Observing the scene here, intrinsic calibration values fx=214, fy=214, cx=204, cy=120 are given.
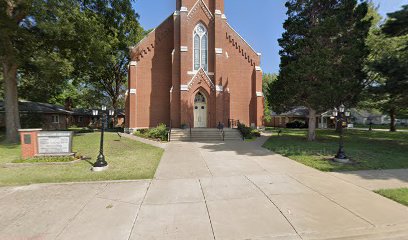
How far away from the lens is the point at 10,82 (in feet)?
51.1

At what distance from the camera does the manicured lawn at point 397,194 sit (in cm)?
510

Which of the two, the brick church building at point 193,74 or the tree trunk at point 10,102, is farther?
the brick church building at point 193,74

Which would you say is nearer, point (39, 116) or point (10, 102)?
point (10, 102)

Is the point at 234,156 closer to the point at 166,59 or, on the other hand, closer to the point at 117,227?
the point at 117,227

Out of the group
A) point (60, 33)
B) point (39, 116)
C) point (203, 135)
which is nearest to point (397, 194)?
point (203, 135)

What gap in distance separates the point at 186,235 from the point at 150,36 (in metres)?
23.0

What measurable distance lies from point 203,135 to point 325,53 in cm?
1083

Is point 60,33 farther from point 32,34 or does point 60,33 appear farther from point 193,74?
point 193,74

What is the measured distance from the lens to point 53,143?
9820 millimetres

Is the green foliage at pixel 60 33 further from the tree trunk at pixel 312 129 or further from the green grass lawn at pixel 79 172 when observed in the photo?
the tree trunk at pixel 312 129

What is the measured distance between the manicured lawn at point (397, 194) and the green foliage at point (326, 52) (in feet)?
33.1

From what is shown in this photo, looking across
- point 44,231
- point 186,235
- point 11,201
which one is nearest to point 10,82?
point 11,201

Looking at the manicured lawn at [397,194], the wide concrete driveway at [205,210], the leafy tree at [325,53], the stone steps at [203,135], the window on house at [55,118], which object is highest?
the leafy tree at [325,53]

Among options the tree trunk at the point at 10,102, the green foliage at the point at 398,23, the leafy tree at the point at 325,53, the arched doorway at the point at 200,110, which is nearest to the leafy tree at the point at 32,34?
the tree trunk at the point at 10,102
